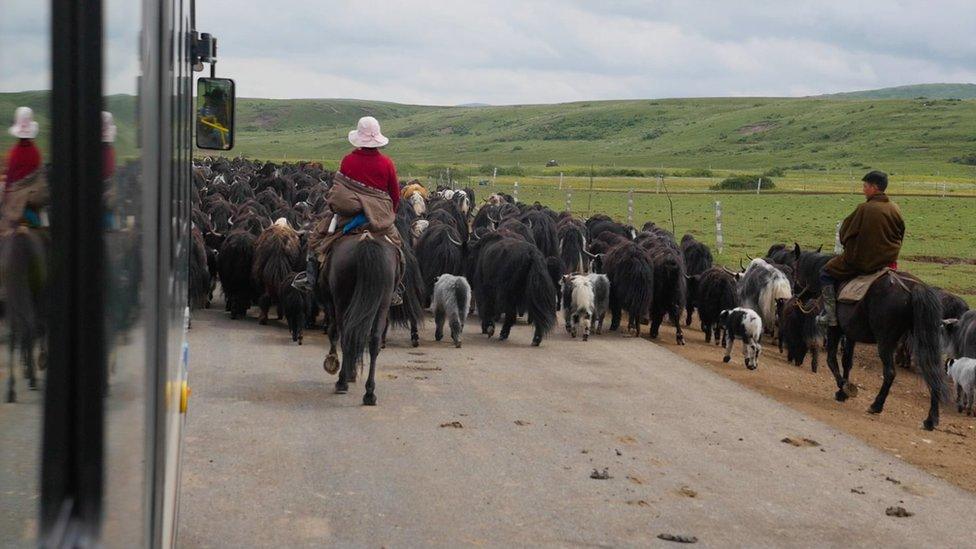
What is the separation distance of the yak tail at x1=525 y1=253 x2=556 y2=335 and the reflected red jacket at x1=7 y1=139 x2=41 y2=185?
13.7 metres

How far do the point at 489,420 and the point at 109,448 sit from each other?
827 centimetres

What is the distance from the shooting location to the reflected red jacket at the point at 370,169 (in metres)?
10.4

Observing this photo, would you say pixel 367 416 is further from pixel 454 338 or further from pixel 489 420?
pixel 454 338

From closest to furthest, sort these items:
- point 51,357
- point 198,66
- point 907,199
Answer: point 51,357, point 198,66, point 907,199

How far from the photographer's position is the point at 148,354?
7.52 ft

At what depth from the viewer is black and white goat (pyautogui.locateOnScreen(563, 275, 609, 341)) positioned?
15984 mm

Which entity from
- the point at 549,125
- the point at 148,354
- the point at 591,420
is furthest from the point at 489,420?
the point at 549,125

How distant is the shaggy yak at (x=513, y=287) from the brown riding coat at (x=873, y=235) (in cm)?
411

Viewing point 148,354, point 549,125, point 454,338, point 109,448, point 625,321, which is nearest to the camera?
point 109,448

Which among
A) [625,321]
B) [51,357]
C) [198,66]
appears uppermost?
[198,66]

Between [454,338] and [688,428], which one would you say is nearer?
[688,428]

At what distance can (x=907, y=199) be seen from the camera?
5703 centimetres

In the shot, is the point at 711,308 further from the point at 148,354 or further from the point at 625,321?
the point at 148,354

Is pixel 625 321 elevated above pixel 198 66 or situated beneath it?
situated beneath
